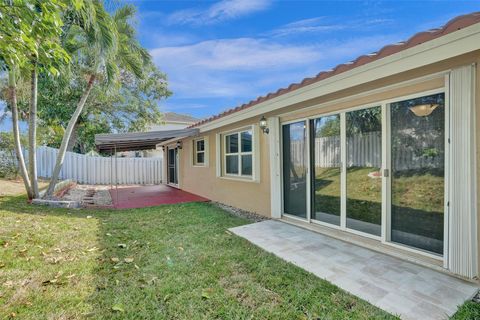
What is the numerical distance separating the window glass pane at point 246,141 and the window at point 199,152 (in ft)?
10.4

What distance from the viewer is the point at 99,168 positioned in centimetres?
1789

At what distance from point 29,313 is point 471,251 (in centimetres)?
544

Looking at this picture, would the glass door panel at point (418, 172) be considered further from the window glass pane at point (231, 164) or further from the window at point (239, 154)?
the window glass pane at point (231, 164)

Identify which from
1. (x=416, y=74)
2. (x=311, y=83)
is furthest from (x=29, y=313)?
(x=416, y=74)

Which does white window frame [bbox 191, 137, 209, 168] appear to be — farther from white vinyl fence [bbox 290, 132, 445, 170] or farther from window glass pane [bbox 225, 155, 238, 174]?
white vinyl fence [bbox 290, 132, 445, 170]

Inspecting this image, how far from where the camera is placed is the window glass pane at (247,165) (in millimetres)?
8087

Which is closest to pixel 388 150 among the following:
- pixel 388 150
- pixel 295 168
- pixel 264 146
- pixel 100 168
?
pixel 388 150

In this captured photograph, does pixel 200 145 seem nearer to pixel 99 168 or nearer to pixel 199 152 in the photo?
pixel 199 152

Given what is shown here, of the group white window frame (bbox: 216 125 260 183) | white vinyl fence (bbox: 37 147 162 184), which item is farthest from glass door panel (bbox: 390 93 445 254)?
white vinyl fence (bbox: 37 147 162 184)

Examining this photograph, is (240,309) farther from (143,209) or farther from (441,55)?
(143,209)

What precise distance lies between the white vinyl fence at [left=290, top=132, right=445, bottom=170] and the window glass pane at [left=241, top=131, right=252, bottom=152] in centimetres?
187

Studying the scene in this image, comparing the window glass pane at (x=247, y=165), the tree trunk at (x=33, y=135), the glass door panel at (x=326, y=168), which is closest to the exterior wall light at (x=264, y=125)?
the window glass pane at (x=247, y=165)

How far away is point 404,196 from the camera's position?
4227 millimetres

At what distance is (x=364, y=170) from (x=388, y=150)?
620mm
